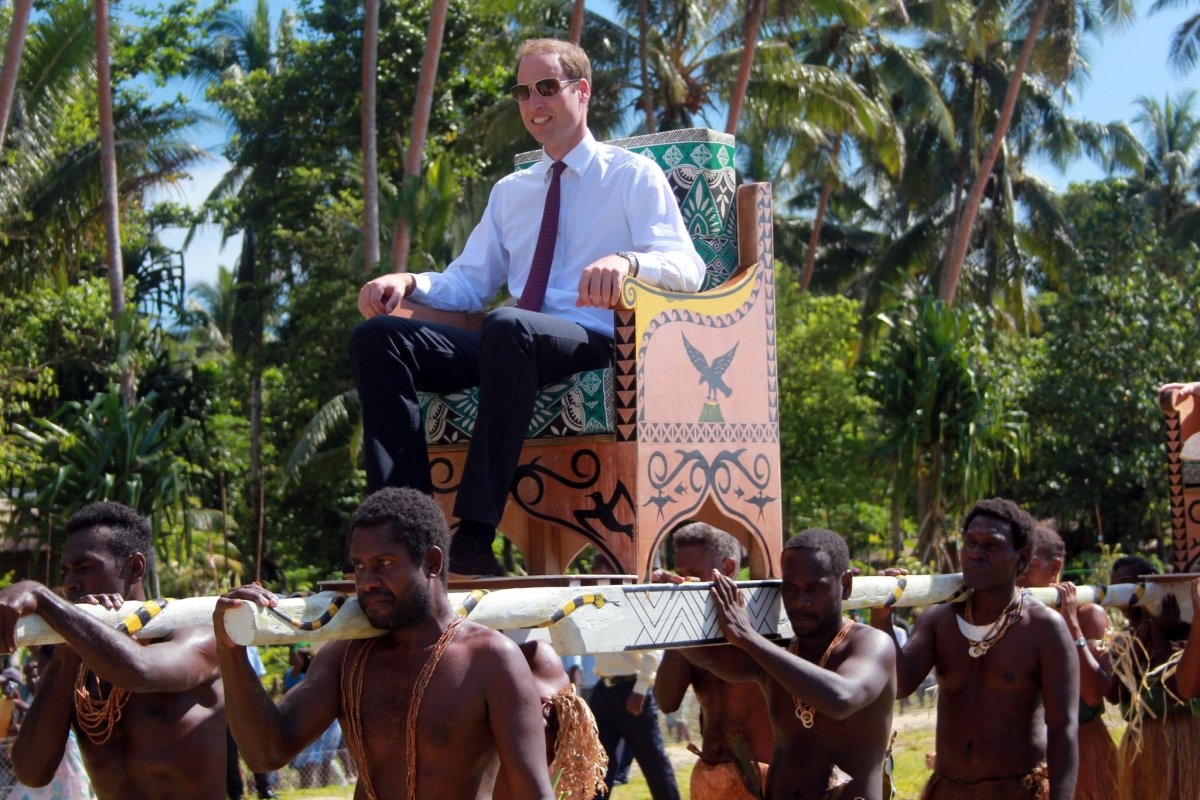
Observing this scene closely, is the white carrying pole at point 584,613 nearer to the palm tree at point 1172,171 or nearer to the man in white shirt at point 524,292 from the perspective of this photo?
the man in white shirt at point 524,292

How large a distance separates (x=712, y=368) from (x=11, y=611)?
9.19 ft

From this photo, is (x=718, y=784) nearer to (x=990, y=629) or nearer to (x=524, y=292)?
(x=990, y=629)

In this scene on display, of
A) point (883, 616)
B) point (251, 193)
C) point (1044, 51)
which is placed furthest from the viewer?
point (251, 193)

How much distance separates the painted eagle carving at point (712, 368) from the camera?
204 inches

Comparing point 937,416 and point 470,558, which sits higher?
point 937,416

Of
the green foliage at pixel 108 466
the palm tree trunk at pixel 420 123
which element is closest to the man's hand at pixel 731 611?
the green foliage at pixel 108 466

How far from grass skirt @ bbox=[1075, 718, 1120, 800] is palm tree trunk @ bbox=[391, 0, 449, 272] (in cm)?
1049

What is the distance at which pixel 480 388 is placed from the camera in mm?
4777

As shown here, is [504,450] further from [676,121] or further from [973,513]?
[676,121]

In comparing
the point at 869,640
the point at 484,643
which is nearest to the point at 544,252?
the point at 869,640

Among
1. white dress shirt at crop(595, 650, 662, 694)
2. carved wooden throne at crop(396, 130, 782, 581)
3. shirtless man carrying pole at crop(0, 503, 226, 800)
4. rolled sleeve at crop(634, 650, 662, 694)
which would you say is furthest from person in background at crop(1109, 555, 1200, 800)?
shirtless man carrying pole at crop(0, 503, 226, 800)

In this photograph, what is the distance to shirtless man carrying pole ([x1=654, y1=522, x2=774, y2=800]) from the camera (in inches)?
224

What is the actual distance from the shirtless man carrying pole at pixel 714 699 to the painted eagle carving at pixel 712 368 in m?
0.68

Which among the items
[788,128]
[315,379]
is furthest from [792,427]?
[315,379]
